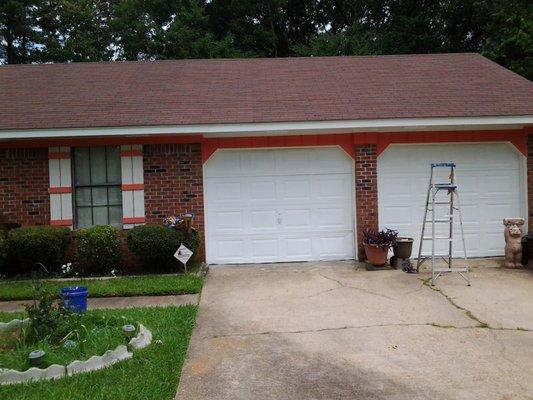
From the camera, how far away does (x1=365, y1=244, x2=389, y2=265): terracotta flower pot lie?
29.6 feet

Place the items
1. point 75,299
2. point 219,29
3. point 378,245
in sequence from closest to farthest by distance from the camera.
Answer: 1. point 75,299
2. point 378,245
3. point 219,29

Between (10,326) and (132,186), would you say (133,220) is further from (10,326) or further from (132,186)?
(10,326)

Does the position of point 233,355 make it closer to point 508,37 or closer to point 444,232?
point 444,232

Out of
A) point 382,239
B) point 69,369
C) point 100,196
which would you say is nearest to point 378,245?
point 382,239

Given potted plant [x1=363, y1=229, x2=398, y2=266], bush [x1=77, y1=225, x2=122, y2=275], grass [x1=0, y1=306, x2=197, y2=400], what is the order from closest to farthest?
grass [x1=0, y1=306, x2=197, y2=400], bush [x1=77, y1=225, x2=122, y2=275], potted plant [x1=363, y1=229, x2=398, y2=266]

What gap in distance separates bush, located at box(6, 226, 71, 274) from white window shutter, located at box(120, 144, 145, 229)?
1164 mm

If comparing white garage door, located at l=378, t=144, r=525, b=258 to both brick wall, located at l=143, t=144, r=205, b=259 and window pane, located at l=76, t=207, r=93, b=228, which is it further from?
window pane, located at l=76, t=207, r=93, b=228

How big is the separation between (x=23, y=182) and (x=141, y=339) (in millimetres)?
6012

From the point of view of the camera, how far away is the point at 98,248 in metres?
8.89

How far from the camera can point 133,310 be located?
6500mm

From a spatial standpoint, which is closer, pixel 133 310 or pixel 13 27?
pixel 133 310

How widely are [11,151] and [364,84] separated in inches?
303

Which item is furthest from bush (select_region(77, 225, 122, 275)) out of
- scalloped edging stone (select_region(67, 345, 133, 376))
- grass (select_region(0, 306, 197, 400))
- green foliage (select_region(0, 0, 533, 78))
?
green foliage (select_region(0, 0, 533, 78))

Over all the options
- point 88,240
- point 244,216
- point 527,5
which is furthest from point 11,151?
point 527,5
